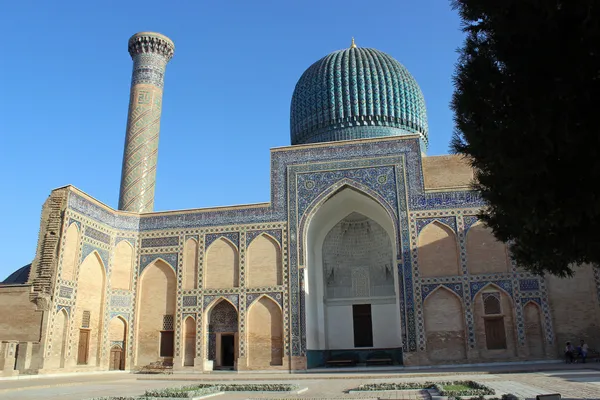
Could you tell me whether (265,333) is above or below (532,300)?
below

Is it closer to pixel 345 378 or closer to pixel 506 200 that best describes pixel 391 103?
pixel 345 378

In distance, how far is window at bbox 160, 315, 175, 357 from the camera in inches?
523

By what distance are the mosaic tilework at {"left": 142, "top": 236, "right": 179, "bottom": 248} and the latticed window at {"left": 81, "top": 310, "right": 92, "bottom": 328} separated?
227cm

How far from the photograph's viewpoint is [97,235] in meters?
13.0

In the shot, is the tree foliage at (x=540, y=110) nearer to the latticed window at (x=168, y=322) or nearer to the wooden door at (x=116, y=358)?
the latticed window at (x=168, y=322)

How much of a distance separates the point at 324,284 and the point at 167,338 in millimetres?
4304

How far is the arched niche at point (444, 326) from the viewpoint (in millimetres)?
11891

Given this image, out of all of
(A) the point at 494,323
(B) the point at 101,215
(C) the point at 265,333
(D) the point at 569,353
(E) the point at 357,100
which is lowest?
(D) the point at 569,353

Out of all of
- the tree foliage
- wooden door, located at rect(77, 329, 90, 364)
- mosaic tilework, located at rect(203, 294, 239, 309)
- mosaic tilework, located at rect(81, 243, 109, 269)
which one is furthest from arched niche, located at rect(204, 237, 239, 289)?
the tree foliage

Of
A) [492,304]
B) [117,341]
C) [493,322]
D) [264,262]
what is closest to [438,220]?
[492,304]

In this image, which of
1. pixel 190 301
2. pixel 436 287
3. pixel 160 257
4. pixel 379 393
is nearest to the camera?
pixel 379 393

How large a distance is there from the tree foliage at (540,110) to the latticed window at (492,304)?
913cm

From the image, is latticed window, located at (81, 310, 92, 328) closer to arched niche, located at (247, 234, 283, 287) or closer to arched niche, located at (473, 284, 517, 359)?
arched niche, located at (247, 234, 283, 287)

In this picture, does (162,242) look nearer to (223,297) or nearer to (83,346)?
(223,297)
